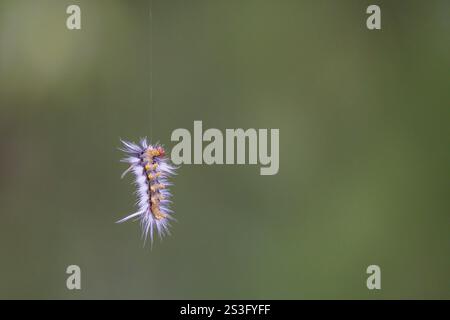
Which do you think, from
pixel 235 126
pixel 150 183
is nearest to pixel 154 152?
pixel 150 183

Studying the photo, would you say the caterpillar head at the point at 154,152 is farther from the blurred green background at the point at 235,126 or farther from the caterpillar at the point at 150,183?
the blurred green background at the point at 235,126

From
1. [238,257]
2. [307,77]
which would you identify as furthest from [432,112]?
[238,257]

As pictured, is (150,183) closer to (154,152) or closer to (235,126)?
(154,152)

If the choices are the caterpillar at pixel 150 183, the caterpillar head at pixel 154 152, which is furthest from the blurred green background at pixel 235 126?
the caterpillar head at pixel 154 152

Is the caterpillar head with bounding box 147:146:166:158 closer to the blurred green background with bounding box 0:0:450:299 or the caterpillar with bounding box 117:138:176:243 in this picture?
the caterpillar with bounding box 117:138:176:243

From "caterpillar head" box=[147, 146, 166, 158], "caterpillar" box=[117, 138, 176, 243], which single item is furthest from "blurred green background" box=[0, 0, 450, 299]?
"caterpillar head" box=[147, 146, 166, 158]
